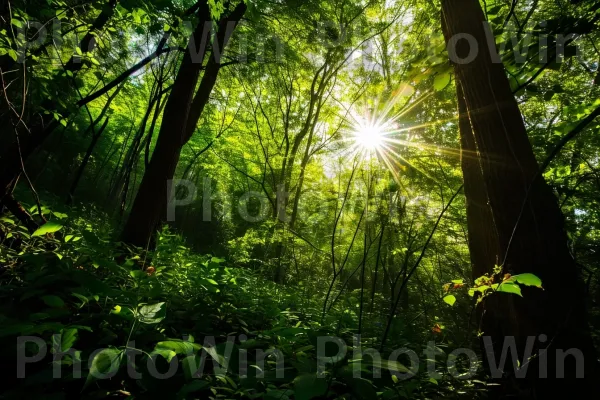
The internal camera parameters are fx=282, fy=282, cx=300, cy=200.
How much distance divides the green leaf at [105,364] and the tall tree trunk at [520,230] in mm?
1526

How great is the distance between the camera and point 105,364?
3.24 ft

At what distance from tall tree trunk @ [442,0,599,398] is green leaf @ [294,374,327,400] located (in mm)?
889

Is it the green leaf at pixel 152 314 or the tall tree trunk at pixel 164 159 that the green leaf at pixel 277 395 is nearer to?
the green leaf at pixel 152 314

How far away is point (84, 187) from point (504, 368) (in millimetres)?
20965

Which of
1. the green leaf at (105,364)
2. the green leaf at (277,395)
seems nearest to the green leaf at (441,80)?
the green leaf at (277,395)

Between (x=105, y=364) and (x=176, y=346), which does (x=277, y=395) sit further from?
(x=105, y=364)

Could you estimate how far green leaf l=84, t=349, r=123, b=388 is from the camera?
94 centimetres

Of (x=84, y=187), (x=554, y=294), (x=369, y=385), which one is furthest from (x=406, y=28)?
(x=84, y=187)

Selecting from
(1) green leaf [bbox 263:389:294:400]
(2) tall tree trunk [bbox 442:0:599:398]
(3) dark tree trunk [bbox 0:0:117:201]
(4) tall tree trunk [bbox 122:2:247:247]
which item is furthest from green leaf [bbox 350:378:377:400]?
(4) tall tree trunk [bbox 122:2:247:247]

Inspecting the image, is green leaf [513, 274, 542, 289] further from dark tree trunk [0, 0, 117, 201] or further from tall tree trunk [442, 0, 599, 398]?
dark tree trunk [0, 0, 117, 201]

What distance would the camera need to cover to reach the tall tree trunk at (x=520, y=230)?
1.30 meters

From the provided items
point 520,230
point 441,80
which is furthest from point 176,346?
point 441,80

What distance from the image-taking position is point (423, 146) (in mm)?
→ 7844

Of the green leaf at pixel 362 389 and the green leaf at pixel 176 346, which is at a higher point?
the green leaf at pixel 176 346
